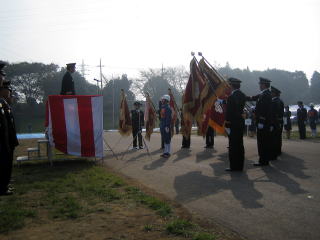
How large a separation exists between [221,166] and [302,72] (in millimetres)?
70293

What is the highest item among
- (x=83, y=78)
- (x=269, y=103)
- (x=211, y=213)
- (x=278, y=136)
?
(x=83, y=78)

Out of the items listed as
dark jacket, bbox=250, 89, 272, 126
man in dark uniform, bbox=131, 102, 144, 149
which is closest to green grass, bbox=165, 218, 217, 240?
dark jacket, bbox=250, 89, 272, 126

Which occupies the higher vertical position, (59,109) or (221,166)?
(59,109)

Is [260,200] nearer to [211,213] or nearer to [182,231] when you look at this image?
[211,213]

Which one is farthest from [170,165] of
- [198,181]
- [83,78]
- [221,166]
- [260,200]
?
[83,78]

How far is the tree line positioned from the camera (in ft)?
179

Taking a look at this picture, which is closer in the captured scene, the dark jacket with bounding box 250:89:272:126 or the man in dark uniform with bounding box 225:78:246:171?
the man in dark uniform with bounding box 225:78:246:171

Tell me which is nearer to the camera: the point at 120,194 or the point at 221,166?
the point at 120,194

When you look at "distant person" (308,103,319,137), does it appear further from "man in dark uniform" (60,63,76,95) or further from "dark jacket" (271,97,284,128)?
"man in dark uniform" (60,63,76,95)

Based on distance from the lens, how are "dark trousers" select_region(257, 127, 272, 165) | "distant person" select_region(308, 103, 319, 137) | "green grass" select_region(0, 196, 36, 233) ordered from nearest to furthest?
"green grass" select_region(0, 196, 36, 233)
"dark trousers" select_region(257, 127, 272, 165)
"distant person" select_region(308, 103, 319, 137)

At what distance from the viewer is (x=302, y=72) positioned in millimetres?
72000

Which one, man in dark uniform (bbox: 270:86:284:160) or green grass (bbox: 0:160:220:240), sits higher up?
man in dark uniform (bbox: 270:86:284:160)

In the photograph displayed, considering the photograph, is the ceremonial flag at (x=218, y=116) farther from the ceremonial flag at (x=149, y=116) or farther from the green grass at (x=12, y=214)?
the green grass at (x=12, y=214)

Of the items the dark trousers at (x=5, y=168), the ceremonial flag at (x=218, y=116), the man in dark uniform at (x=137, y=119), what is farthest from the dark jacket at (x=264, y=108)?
the man in dark uniform at (x=137, y=119)
